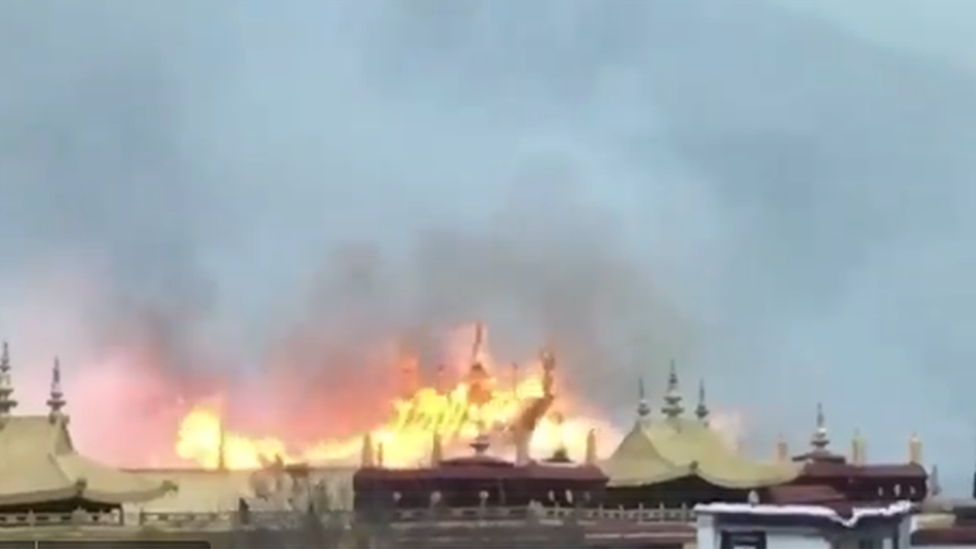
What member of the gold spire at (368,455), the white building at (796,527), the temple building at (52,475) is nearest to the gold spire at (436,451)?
the gold spire at (368,455)

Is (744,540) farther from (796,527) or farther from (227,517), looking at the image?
(227,517)

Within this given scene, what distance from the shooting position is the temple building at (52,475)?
31547mm

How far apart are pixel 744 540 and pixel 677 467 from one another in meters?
11.2

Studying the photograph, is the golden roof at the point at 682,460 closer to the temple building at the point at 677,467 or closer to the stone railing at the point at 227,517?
the temple building at the point at 677,467

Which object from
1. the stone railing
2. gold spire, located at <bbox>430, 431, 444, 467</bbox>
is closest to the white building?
the stone railing

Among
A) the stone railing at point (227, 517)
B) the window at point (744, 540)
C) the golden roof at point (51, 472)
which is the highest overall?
the golden roof at point (51, 472)

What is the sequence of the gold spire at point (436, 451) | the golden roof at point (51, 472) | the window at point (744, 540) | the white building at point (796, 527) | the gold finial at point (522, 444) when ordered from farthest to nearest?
1. the gold finial at point (522, 444)
2. the gold spire at point (436, 451)
3. the golden roof at point (51, 472)
4. the window at point (744, 540)
5. the white building at point (796, 527)

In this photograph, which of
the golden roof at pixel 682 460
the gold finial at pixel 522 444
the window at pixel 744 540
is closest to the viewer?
the window at pixel 744 540

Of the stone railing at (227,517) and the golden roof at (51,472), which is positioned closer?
the stone railing at (227,517)

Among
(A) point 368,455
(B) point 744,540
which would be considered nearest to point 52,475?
(A) point 368,455

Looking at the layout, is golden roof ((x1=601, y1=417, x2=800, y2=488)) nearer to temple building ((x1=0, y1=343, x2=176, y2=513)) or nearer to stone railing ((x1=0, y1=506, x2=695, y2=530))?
stone railing ((x1=0, y1=506, x2=695, y2=530))

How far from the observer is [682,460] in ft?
125

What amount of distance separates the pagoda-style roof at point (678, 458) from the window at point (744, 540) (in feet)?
31.7

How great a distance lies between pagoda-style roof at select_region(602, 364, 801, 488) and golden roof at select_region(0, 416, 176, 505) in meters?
8.31
